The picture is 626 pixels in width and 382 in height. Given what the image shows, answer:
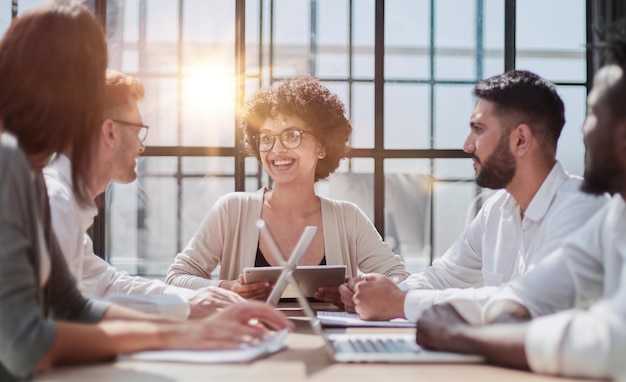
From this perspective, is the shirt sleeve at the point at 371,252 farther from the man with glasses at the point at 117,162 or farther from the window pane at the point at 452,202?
the window pane at the point at 452,202

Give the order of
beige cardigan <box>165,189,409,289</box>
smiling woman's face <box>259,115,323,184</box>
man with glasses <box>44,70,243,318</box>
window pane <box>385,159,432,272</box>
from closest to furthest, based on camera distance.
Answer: man with glasses <box>44,70,243,318</box>, beige cardigan <box>165,189,409,289</box>, smiling woman's face <box>259,115,323,184</box>, window pane <box>385,159,432,272</box>

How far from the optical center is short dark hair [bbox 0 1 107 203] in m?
1.37

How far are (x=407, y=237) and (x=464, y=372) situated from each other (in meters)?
4.49

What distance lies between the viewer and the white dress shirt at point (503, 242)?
2.10 meters

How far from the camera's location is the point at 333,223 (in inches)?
120

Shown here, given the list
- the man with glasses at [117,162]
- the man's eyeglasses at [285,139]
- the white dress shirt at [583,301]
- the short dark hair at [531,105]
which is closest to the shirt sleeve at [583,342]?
the white dress shirt at [583,301]

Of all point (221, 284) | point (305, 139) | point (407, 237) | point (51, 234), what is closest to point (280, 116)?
point (305, 139)

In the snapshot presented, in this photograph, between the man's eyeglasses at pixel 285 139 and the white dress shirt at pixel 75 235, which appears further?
the man's eyeglasses at pixel 285 139

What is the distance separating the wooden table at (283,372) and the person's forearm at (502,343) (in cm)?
2

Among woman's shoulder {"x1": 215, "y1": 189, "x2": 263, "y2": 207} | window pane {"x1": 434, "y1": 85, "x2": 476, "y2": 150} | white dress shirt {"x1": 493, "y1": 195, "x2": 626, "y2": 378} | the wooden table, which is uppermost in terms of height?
window pane {"x1": 434, "y1": 85, "x2": 476, "y2": 150}

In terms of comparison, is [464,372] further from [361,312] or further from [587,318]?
[361,312]

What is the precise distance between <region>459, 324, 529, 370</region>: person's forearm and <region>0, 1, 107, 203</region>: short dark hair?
93cm

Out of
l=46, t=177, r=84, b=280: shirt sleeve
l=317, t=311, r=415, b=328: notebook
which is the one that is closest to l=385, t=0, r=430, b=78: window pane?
l=317, t=311, r=415, b=328: notebook

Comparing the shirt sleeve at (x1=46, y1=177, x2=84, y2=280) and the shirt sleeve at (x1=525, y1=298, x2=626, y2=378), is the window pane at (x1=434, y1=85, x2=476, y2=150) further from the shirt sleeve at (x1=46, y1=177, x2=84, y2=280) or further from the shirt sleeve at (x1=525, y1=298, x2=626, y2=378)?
the shirt sleeve at (x1=525, y1=298, x2=626, y2=378)
